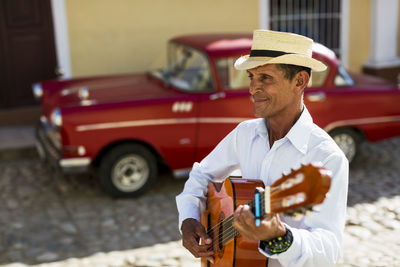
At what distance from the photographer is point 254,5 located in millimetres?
9391

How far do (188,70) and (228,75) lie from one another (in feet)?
1.68

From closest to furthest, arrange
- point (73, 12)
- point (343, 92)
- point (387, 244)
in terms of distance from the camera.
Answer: point (387, 244) < point (343, 92) < point (73, 12)

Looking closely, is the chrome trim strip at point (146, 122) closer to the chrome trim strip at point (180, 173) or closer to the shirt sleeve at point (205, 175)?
the chrome trim strip at point (180, 173)

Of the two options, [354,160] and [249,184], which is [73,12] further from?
[249,184]

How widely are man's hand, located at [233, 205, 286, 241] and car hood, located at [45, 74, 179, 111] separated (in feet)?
13.0

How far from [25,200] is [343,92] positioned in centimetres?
370

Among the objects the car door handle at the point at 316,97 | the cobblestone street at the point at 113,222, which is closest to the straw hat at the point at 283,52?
the cobblestone street at the point at 113,222

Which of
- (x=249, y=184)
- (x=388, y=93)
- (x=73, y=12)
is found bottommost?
(x=388, y=93)

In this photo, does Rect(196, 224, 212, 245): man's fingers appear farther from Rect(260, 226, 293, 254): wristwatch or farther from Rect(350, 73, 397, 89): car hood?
Rect(350, 73, 397, 89): car hood

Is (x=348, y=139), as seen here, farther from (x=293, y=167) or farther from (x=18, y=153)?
(x=293, y=167)

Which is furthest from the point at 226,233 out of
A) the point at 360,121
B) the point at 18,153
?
the point at 18,153

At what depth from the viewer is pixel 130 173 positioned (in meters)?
5.85

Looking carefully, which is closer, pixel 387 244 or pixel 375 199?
pixel 387 244

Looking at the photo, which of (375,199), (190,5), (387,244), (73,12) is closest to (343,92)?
(375,199)
